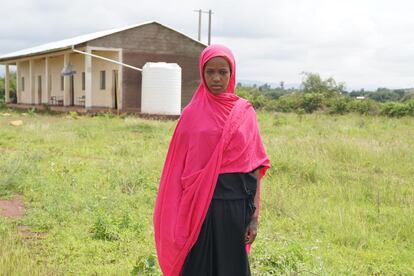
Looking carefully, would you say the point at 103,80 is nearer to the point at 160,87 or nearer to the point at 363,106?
the point at 160,87

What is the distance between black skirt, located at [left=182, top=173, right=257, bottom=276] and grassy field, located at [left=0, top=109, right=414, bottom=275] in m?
1.17

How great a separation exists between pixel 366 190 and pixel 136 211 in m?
3.15

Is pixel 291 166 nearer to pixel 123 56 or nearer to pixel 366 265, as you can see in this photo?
pixel 366 265

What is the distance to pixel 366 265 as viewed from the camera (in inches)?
179

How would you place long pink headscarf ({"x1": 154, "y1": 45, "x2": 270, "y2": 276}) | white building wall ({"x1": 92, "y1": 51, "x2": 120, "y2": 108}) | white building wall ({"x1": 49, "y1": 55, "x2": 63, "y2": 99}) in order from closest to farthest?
long pink headscarf ({"x1": 154, "y1": 45, "x2": 270, "y2": 276}) < white building wall ({"x1": 92, "y1": 51, "x2": 120, "y2": 108}) < white building wall ({"x1": 49, "y1": 55, "x2": 63, "y2": 99})

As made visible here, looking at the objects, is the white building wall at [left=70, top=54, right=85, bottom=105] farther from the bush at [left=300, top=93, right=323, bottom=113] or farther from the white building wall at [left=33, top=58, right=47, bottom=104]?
the bush at [left=300, top=93, right=323, bottom=113]

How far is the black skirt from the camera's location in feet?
9.23

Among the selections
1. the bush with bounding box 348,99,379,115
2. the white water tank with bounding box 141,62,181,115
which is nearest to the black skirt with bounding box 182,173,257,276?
the white water tank with bounding box 141,62,181,115

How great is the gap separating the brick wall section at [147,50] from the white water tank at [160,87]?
4.05 feet

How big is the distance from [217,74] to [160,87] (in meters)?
19.2

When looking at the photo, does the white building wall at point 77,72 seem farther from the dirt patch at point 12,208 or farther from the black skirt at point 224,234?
the black skirt at point 224,234

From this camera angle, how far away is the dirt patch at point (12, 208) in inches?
238

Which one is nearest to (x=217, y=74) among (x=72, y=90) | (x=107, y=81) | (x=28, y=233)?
(x=28, y=233)

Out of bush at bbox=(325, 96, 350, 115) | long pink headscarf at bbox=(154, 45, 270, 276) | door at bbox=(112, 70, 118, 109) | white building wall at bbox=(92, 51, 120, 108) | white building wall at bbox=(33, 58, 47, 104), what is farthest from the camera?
bush at bbox=(325, 96, 350, 115)
